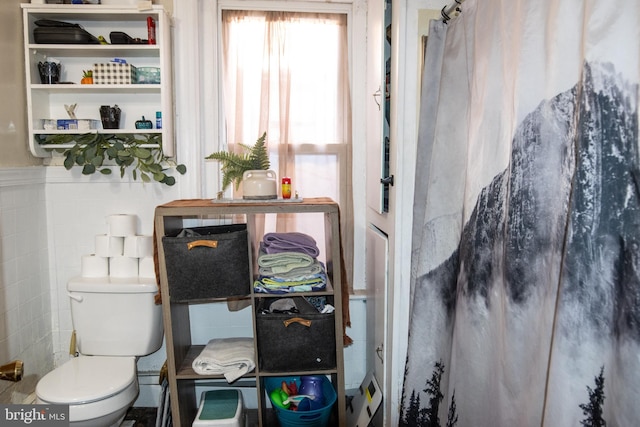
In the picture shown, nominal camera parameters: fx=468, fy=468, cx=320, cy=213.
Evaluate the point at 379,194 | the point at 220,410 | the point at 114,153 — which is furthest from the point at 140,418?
the point at 379,194

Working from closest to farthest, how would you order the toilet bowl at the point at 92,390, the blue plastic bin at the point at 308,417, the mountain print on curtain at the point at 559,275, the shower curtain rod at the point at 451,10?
the mountain print on curtain at the point at 559,275, the shower curtain rod at the point at 451,10, the toilet bowl at the point at 92,390, the blue plastic bin at the point at 308,417

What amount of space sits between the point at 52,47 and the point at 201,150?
773mm

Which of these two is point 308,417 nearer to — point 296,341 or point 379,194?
point 296,341

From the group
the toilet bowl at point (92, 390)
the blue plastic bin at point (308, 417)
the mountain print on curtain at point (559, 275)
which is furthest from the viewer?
the blue plastic bin at point (308, 417)

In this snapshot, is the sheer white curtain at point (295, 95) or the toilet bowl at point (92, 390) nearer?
the toilet bowl at point (92, 390)

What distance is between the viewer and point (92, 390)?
184cm

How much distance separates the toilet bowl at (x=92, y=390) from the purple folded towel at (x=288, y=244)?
31.6 inches

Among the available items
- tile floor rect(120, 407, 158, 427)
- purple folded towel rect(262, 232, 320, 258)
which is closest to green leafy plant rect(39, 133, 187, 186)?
purple folded towel rect(262, 232, 320, 258)

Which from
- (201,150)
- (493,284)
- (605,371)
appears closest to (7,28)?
(201,150)

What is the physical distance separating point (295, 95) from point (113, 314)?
4.48ft

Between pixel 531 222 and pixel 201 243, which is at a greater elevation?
pixel 531 222

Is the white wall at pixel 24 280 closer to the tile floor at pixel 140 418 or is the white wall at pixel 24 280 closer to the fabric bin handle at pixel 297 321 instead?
the tile floor at pixel 140 418

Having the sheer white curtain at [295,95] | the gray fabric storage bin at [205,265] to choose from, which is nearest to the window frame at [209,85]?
the sheer white curtain at [295,95]

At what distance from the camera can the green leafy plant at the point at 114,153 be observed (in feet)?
7.11
